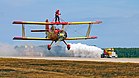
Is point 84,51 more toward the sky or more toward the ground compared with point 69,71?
more toward the sky

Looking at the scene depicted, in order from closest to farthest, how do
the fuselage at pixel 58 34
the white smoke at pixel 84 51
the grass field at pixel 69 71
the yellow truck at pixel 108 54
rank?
the grass field at pixel 69 71 < the fuselage at pixel 58 34 < the yellow truck at pixel 108 54 < the white smoke at pixel 84 51

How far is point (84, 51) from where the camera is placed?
14188 cm


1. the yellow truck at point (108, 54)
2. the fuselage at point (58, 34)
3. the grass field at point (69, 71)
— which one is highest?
the fuselage at point (58, 34)

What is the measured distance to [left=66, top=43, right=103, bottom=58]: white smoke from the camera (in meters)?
137

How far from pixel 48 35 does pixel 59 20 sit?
6.50 m

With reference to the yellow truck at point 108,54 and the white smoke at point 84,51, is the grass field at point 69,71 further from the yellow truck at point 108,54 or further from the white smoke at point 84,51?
the white smoke at point 84,51

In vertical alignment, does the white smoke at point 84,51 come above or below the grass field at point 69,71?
above

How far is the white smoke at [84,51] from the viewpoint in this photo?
451ft

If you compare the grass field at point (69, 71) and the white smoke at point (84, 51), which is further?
the white smoke at point (84, 51)

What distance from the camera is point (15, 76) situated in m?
A: 48.0

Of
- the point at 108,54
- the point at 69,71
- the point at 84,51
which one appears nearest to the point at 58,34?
the point at 108,54

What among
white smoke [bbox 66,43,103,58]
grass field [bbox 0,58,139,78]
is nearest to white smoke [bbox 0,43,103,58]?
white smoke [bbox 66,43,103,58]

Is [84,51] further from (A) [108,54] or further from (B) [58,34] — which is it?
(B) [58,34]

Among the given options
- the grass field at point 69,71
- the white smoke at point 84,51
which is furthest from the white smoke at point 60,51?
the grass field at point 69,71
